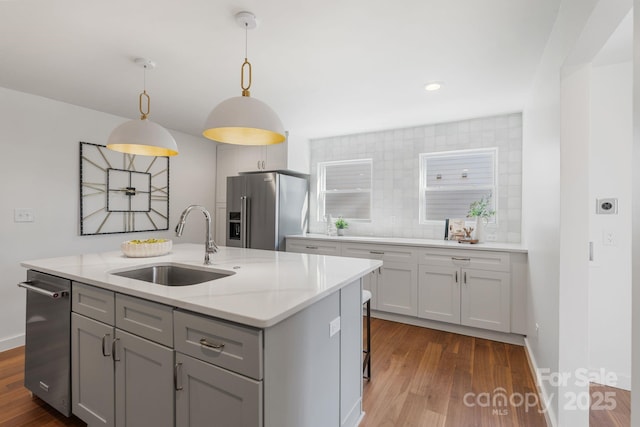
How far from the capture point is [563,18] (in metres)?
1.57

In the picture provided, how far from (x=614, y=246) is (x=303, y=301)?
2.32m

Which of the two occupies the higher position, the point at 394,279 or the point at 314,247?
the point at 314,247

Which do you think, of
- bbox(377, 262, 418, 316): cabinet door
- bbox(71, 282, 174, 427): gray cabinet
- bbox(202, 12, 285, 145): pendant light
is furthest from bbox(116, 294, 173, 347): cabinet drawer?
bbox(377, 262, 418, 316): cabinet door

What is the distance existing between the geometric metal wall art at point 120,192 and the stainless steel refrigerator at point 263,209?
91 cm

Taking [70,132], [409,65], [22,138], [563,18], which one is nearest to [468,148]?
[409,65]

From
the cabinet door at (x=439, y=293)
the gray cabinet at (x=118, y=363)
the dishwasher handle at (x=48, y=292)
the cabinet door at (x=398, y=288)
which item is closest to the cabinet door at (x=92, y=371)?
the gray cabinet at (x=118, y=363)

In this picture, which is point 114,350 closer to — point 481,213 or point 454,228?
point 454,228

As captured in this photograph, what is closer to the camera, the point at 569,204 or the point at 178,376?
the point at 178,376

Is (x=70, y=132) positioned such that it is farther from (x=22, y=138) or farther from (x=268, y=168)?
(x=268, y=168)

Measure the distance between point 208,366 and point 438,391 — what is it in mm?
1714

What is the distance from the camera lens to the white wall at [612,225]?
210 cm

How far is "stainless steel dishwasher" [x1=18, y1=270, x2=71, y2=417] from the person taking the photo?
69.2 inches

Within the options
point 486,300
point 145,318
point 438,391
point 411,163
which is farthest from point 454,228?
point 145,318

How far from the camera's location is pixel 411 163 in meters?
3.93
